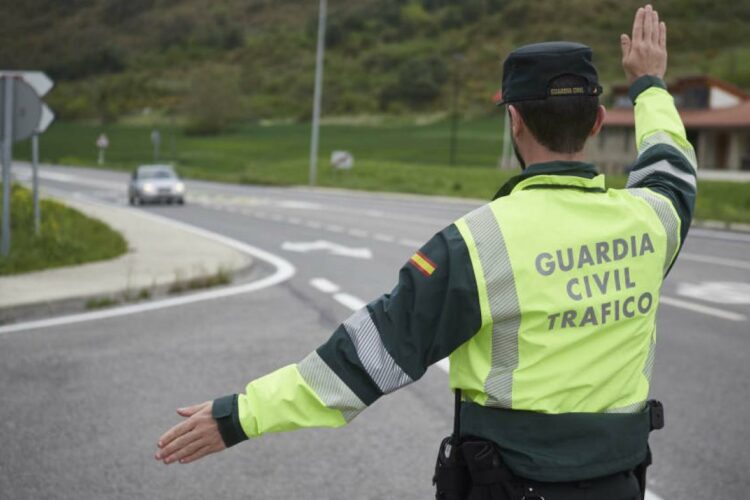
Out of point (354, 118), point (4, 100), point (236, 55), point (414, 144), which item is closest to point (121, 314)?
point (4, 100)

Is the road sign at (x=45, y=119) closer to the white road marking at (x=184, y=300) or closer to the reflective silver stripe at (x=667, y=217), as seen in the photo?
the white road marking at (x=184, y=300)

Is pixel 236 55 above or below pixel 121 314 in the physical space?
above

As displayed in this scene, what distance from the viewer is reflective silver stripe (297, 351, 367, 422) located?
2.28m

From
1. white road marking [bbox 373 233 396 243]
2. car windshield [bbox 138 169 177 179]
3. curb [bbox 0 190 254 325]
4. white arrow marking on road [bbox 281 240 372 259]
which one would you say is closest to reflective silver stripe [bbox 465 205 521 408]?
curb [bbox 0 190 254 325]

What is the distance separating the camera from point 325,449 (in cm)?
534

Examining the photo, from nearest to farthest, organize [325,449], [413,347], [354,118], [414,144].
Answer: [413,347] → [325,449] → [414,144] → [354,118]

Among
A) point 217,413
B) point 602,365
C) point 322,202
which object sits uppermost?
point 602,365

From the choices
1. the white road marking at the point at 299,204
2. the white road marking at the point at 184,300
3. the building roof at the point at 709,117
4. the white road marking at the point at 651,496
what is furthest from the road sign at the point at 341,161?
the white road marking at the point at 651,496

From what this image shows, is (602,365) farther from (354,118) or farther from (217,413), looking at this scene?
(354,118)

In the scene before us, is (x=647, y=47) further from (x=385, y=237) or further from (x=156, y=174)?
(x=156, y=174)

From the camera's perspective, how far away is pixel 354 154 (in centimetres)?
8094

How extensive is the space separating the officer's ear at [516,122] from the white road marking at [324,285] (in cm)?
917

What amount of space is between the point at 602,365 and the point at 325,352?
25.8 inches

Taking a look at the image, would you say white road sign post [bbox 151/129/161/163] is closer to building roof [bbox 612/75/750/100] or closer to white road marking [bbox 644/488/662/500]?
building roof [bbox 612/75/750/100]
